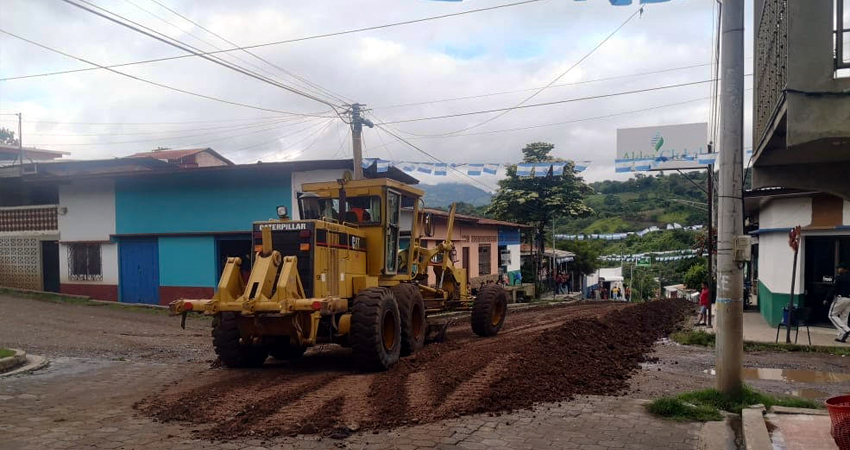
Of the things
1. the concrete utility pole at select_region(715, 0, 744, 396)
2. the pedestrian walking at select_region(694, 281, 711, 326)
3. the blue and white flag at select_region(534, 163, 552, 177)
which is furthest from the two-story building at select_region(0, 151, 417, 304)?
the concrete utility pole at select_region(715, 0, 744, 396)

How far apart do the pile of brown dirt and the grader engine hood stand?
1.50 meters

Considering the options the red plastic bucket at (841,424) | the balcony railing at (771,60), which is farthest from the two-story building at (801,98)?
the red plastic bucket at (841,424)

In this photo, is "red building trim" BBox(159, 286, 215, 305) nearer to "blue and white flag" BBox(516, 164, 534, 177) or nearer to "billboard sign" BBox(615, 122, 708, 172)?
"blue and white flag" BBox(516, 164, 534, 177)

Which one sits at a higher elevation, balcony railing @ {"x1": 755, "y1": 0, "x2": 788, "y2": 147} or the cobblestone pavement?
balcony railing @ {"x1": 755, "y1": 0, "x2": 788, "y2": 147}

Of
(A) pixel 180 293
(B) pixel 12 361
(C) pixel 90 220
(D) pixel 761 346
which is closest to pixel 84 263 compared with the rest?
(C) pixel 90 220

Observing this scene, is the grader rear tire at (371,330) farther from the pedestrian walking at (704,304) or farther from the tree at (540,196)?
the tree at (540,196)

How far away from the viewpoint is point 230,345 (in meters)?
10.2

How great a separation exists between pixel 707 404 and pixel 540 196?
92.0 ft

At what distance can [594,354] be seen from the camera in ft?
35.3

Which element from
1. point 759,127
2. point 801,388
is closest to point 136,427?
point 759,127

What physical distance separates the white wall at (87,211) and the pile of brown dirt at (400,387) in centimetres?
1367

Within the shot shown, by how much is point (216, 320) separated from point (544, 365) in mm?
4902

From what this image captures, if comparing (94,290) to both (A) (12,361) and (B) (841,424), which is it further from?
(B) (841,424)

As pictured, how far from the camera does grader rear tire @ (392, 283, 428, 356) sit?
440 inches
